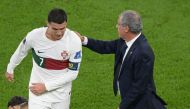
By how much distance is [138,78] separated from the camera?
7.56m

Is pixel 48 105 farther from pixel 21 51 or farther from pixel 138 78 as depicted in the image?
pixel 138 78

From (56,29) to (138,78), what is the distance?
1.31 meters

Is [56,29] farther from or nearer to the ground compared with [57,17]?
nearer to the ground

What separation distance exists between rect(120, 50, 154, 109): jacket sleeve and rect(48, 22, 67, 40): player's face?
110 centimetres

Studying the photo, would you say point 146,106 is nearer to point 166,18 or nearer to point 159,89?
point 159,89

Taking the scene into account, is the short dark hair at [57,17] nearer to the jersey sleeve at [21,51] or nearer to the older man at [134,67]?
the jersey sleeve at [21,51]

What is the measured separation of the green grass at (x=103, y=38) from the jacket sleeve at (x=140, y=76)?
109 inches

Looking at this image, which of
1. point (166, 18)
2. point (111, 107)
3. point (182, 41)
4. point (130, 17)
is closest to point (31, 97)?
point (130, 17)

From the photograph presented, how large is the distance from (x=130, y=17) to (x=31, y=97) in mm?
1934

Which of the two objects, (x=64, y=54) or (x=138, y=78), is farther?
(x=64, y=54)

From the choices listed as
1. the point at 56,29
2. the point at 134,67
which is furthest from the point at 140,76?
the point at 56,29

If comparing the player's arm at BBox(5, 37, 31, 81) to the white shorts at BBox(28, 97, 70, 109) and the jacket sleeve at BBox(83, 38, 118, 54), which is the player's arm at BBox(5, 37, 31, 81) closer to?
the white shorts at BBox(28, 97, 70, 109)

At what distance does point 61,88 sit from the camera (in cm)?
809

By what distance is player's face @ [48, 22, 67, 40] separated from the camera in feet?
24.7
